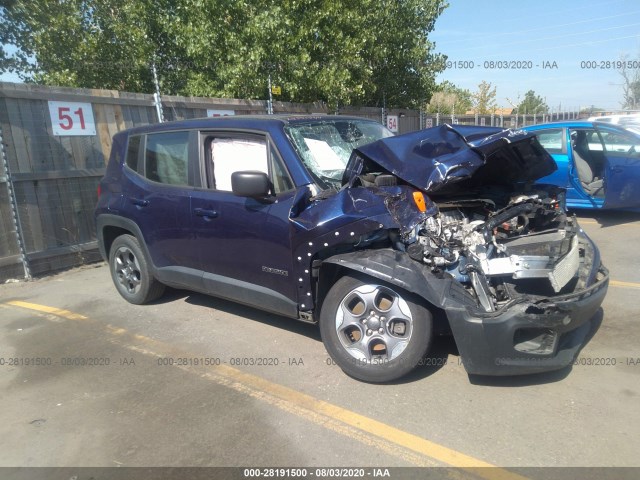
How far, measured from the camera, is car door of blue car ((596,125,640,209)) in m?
7.62

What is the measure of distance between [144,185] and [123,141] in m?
0.75

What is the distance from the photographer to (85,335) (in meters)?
4.89

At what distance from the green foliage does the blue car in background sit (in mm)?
5007

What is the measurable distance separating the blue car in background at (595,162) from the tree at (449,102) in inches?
919

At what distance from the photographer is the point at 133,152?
17.4 ft

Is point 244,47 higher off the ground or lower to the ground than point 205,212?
higher

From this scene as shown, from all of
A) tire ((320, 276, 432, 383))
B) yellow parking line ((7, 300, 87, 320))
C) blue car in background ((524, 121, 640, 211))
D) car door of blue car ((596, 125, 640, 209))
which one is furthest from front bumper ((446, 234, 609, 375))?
car door of blue car ((596, 125, 640, 209))

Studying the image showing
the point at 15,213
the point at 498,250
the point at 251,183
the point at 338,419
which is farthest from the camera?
the point at 15,213

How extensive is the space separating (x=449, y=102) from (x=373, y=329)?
4109cm

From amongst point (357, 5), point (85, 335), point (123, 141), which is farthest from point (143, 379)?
point (357, 5)

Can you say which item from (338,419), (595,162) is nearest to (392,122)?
(595,162)

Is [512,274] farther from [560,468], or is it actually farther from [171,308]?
[171,308]

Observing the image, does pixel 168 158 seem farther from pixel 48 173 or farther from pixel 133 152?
pixel 48 173

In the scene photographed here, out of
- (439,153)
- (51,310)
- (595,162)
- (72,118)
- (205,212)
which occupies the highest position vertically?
(72,118)
